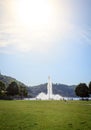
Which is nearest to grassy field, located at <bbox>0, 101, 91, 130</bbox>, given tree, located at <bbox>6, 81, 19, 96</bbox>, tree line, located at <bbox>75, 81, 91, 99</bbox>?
tree line, located at <bbox>75, 81, 91, 99</bbox>

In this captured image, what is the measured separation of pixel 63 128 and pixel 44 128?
5.24 feet

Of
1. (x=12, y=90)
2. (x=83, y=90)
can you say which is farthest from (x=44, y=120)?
(x=12, y=90)

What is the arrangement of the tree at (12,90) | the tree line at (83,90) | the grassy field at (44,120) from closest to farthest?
the grassy field at (44,120) < the tree line at (83,90) < the tree at (12,90)

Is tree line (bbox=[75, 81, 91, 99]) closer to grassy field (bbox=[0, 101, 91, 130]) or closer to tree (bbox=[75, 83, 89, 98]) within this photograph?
tree (bbox=[75, 83, 89, 98])

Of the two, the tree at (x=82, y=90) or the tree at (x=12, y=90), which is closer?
the tree at (x=82, y=90)

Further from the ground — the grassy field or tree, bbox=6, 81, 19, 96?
tree, bbox=6, 81, 19, 96

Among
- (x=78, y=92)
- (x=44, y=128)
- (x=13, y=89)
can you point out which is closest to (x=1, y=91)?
(x=13, y=89)

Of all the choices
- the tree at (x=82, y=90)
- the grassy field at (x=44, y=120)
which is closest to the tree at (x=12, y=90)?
the tree at (x=82, y=90)

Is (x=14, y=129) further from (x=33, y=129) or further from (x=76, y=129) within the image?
(x=76, y=129)

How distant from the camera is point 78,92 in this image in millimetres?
158125

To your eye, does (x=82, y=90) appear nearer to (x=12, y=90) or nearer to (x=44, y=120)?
(x=12, y=90)

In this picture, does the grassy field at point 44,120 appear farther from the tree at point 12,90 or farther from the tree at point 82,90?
the tree at point 12,90

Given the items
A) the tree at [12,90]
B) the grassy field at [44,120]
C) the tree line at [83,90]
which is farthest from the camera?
the tree at [12,90]

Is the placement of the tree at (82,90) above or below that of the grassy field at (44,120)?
above
